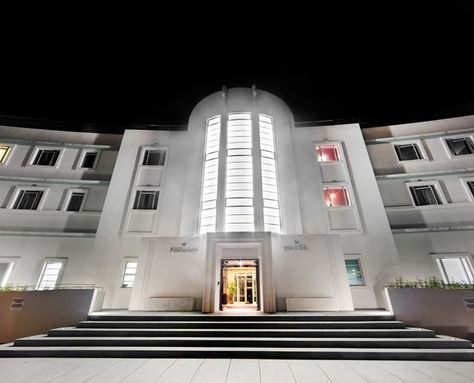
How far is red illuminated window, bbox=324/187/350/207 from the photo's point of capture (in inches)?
516

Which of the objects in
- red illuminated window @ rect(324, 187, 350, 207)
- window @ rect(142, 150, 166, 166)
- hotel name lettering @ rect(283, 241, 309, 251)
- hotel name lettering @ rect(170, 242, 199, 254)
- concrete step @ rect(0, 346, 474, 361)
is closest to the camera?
concrete step @ rect(0, 346, 474, 361)

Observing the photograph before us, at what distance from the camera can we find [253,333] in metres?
6.48

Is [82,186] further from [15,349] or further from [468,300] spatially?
[468,300]

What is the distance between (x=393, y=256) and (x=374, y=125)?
9316mm

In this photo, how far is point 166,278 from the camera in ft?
32.9

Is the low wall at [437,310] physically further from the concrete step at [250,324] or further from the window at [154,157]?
the window at [154,157]

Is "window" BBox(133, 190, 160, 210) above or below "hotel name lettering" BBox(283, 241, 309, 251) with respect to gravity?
above

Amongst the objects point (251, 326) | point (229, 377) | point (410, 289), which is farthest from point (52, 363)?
point (410, 289)

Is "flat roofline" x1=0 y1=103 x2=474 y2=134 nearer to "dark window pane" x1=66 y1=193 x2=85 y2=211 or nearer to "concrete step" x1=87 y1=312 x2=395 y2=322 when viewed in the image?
"dark window pane" x1=66 y1=193 x2=85 y2=211

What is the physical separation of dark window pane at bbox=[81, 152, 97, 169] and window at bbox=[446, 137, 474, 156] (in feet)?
76.4

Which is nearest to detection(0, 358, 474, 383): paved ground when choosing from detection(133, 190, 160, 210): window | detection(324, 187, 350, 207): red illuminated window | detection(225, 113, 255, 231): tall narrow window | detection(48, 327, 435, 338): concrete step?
detection(48, 327, 435, 338): concrete step

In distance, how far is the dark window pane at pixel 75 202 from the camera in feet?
45.2

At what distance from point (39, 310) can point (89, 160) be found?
33.2 feet

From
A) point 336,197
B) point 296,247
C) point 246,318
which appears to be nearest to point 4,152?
point 246,318
